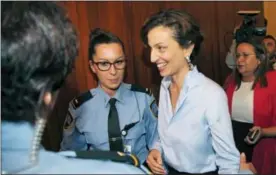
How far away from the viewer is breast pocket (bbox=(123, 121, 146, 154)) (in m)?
1.67

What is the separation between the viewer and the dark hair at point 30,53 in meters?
0.61

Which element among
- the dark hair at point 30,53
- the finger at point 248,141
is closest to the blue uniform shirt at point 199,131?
the finger at point 248,141

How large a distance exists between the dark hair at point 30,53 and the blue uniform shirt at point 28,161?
2cm

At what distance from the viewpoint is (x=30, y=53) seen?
61cm

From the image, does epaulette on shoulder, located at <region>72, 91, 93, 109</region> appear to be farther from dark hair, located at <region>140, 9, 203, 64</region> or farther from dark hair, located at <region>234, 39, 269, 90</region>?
dark hair, located at <region>234, 39, 269, 90</region>

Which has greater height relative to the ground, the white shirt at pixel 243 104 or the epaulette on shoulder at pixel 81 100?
the epaulette on shoulder at pixel 81 100

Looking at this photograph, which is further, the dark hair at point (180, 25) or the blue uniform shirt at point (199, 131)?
the dark hair at point (180, 25)

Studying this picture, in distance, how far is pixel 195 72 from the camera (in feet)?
4.61

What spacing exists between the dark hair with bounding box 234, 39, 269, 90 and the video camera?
4 cm

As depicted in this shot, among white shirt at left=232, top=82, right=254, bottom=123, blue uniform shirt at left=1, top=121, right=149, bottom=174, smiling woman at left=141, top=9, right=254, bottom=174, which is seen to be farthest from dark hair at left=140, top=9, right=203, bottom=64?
blue uniform shirt at left=1, top=121, right=149, bottom=174

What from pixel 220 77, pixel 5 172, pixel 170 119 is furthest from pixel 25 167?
pixel 220 77

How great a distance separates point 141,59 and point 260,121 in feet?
2.51

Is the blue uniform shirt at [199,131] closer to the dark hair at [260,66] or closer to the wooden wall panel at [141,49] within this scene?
the wooden wall panel at [141,49]

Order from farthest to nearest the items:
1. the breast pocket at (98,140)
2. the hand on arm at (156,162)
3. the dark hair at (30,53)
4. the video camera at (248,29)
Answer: the video camera at (248,29), the breast pocket at (98,140), the hand on arm at (156,162), the dark hair at (30,53)
